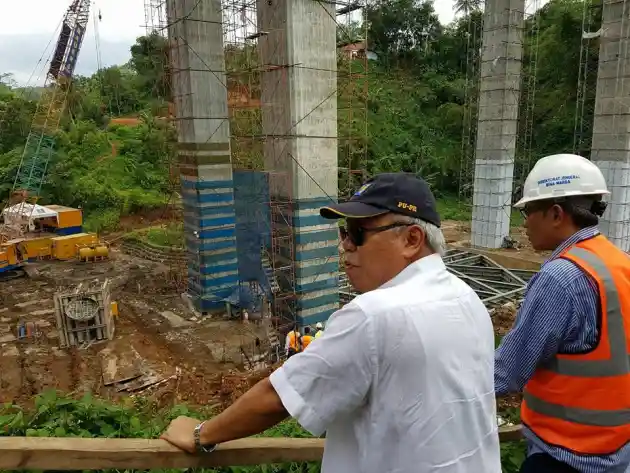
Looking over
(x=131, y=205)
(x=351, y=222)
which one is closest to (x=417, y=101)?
(x=131, y=205)

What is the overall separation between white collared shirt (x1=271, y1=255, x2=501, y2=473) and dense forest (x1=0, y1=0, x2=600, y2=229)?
1618 cm

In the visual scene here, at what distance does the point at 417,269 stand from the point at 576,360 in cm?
82

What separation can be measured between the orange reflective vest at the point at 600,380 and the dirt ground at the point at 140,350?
7.89 m

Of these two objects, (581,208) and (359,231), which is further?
(581,208)

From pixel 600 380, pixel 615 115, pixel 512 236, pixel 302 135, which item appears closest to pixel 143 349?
pixel 302 135

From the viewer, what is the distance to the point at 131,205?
2517 cm

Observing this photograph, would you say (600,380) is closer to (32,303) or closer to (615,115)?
(32,303)

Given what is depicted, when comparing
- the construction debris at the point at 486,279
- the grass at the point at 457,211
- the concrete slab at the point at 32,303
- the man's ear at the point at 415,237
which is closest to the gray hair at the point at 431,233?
the man's ear at the point at 415,237

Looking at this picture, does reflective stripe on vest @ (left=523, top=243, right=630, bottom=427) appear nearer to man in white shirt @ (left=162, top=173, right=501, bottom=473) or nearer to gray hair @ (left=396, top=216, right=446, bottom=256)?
man in white shirt @ (left=162, top=173, right=501, bottom=473)

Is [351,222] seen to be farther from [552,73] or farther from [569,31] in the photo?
[552,73]

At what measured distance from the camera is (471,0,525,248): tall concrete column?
57.6 feet

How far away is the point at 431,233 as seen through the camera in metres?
1.47

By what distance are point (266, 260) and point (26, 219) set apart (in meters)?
11.7

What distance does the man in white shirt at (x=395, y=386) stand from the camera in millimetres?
1230
